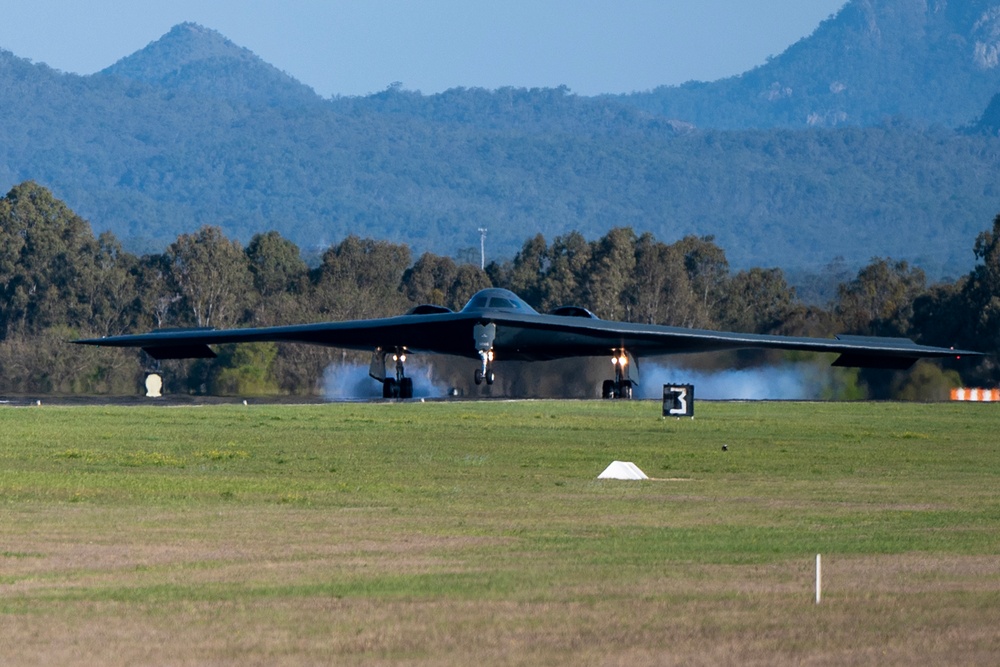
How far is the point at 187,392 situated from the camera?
2832 inches

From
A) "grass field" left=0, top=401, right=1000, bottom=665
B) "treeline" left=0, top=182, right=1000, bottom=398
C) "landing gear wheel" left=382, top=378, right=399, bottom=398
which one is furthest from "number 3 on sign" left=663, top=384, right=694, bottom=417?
"treeline" left=0, top=182, right=1000, bottom=398

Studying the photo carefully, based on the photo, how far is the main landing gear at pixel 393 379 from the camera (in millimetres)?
47562

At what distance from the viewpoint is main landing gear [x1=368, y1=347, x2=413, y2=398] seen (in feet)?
156

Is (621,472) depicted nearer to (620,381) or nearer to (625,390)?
(625,390)

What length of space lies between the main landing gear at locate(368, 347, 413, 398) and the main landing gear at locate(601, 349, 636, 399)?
5975mm

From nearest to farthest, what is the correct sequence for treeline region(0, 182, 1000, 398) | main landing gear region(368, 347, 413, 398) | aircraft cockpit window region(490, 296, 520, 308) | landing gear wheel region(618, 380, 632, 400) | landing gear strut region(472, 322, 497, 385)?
landing gear strut region(472, 322, 497, 385), aircraft cockpit window region(490, 296, 520, 308), landing gear wheel region(618, 380, 632, 400), main landing gear region(368, 347, 413, 398), treeline region(0, 182, 1000, 398)

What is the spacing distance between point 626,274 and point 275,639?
277ft

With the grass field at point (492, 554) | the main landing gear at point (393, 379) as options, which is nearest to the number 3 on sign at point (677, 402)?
the grass field at point (492, 554)

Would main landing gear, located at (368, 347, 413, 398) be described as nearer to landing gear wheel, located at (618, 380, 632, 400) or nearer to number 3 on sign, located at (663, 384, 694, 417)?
landing gear wheel, located at (618, 380, 632, 400)

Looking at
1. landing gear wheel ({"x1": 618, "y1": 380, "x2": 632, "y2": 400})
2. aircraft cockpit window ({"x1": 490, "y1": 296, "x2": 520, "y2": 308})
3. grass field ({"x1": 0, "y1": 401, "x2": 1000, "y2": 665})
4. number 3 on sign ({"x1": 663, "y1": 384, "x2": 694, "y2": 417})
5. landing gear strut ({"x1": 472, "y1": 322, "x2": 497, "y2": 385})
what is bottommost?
grass field ({"x1": 0, "y1": 401, "x2": 1000, "y2": 665})

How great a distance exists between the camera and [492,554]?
13.0 m

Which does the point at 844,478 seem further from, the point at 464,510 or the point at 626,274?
the point at 626,274

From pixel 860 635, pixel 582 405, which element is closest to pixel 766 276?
pixel 582 405

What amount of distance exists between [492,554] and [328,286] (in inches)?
3267
